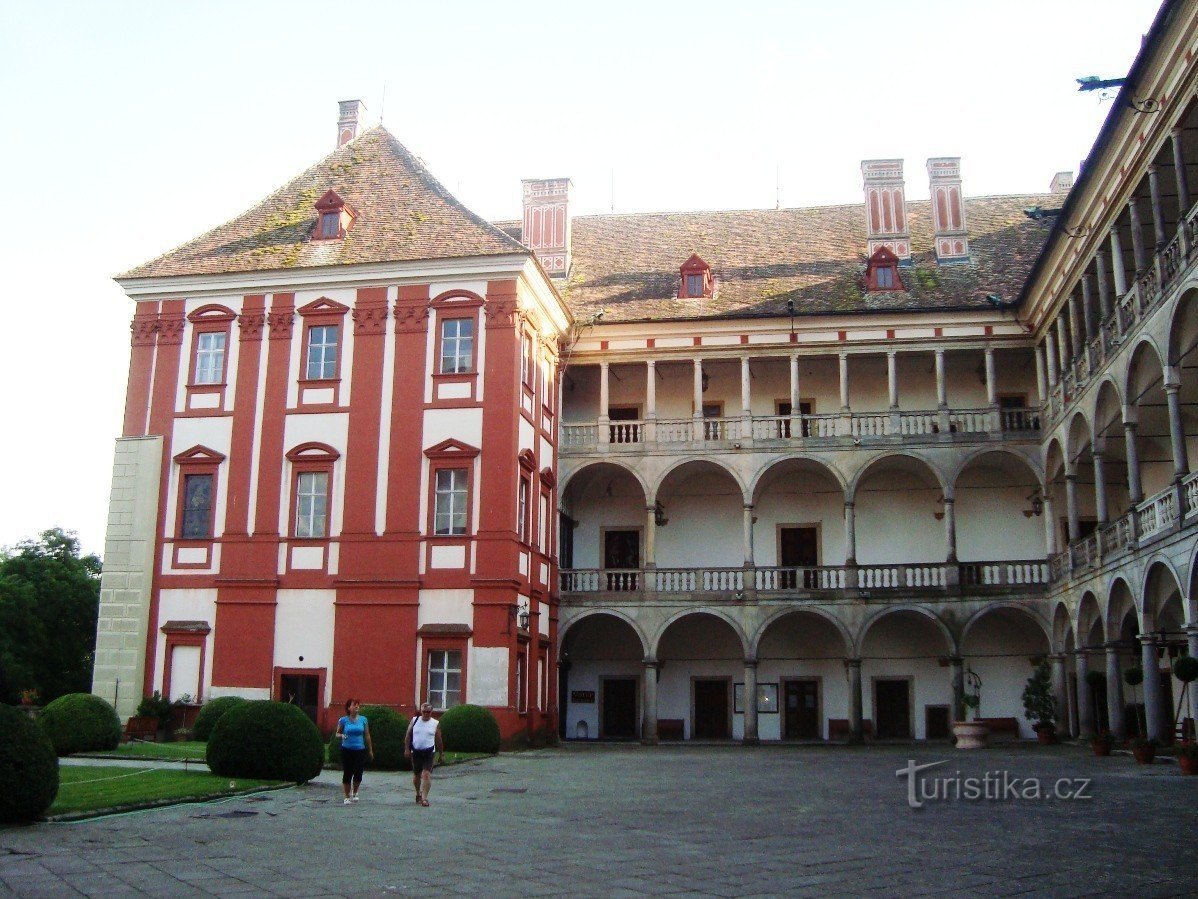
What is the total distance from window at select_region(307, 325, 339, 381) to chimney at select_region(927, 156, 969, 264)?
58.8ft

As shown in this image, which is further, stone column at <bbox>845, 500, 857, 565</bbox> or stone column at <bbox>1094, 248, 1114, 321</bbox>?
stone column at <bbox>845, 500, 857, 565</bbox>

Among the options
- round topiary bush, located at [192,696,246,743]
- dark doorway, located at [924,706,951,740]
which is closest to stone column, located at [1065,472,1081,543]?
dark doorway, located at [924,706,951,740]

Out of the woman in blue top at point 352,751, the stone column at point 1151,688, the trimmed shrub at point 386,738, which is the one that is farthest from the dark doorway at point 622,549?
the woman in blue top at point 352,751

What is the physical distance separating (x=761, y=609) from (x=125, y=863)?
23.8 meters

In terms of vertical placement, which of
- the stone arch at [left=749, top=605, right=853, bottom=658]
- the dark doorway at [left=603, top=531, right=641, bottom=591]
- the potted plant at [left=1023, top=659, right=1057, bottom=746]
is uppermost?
the dark doorway at [left=603, top=531, right=641, bottom=591]

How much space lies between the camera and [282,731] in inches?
679

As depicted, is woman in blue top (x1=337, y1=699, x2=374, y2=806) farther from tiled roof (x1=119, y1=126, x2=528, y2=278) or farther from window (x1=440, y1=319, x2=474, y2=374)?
tiled roof (x1=119, y1=126, x2=528, y2=278)

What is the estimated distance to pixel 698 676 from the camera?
34812 mm

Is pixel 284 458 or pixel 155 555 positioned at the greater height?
pixel 284 458

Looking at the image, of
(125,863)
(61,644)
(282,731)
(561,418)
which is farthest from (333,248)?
(61,644)

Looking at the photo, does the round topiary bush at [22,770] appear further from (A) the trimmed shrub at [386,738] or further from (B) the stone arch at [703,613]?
(B) the stone arch at [703,613]

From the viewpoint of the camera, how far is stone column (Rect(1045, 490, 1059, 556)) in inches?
1250

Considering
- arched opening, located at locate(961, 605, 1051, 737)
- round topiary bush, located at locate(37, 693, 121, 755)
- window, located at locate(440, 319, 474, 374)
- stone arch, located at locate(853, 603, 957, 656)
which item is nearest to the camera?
round topiary bush, located at locate(37, 693, 121, 755)

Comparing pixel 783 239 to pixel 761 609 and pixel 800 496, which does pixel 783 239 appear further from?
pixel 761 609
